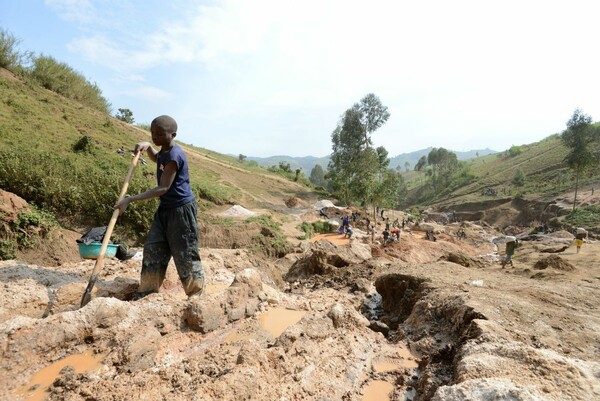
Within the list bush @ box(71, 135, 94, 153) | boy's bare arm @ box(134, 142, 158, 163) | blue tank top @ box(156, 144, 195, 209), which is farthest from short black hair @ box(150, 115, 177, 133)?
bush @ box(71, 135, 94, 153)

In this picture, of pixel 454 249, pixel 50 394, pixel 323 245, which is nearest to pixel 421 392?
pixel 50 394

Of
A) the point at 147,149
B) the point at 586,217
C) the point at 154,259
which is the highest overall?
the point at 147,149

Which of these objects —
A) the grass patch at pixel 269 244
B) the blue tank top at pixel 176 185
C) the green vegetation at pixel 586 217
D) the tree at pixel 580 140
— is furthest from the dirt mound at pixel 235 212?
the tree at pixel 580 140

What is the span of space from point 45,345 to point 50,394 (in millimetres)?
538

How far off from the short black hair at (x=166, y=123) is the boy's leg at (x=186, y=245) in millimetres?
782

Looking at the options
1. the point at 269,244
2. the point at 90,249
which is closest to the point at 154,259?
the point at 90,249

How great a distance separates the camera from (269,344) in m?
2.92

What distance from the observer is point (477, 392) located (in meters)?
→ 2.01

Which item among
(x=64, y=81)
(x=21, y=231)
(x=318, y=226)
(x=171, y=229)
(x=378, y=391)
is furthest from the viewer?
(x=64, y=81)

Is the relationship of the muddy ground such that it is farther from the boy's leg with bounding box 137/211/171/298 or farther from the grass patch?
the grass patch

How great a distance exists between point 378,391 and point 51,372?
241 centimetres

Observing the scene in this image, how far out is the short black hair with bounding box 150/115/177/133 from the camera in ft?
11.1

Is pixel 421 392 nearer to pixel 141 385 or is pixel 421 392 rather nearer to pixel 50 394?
pixel 141 385

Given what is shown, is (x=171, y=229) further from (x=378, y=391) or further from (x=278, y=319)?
(x=378, y=391)
